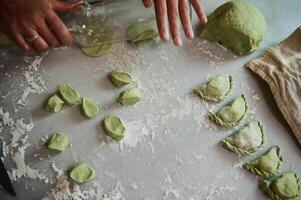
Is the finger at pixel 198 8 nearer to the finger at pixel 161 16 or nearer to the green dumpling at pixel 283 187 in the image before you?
the finger at pixel 161 16

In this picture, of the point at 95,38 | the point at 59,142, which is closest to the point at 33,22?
the point at 95,38

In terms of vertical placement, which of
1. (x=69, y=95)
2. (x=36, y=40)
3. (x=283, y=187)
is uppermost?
(x=36, y=40)

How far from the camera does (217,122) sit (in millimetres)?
937

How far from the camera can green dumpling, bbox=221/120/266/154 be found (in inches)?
36.2

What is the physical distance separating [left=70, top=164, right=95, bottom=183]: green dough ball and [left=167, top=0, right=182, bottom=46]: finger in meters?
0.31

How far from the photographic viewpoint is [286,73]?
0.98 m

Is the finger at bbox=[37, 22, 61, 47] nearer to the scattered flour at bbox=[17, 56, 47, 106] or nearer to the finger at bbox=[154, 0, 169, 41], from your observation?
the scattered flour at bbox=[17, 56, 47, 106]

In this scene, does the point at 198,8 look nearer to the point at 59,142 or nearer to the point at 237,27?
the point at 237,27

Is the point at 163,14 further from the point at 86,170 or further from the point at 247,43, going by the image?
the point at 86,170

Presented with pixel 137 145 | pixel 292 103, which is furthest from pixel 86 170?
pixel 292 103

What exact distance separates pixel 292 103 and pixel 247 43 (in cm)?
16

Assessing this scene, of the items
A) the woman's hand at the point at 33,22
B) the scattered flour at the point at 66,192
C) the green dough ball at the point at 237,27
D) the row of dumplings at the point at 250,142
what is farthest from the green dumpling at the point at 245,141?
the woman's hand at the point at 33,22

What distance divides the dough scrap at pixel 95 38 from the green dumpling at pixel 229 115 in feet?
0.90

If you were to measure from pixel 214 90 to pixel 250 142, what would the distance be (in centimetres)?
13
